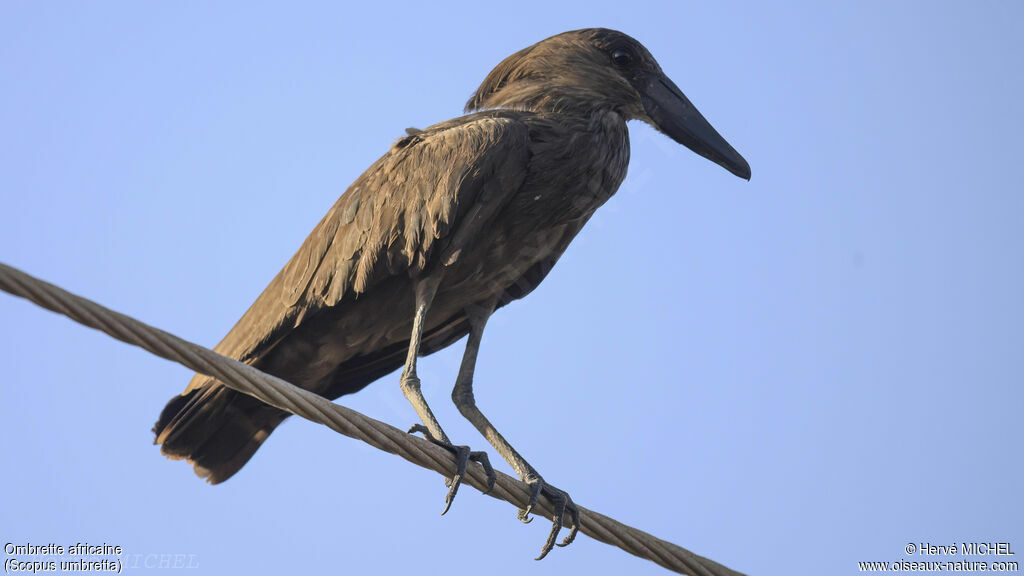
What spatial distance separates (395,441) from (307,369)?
1.78 m

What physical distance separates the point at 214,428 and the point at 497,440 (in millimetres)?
1241

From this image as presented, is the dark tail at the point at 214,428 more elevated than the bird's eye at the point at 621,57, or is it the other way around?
the bird's eye at the point at 621,57

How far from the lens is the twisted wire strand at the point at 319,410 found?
287 cm

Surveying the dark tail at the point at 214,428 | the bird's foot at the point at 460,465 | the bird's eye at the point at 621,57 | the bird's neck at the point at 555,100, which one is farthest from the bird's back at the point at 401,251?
the bird's foot at the point at 460,465

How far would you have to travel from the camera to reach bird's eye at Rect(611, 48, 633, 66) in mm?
5512

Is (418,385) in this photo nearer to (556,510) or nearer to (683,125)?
(556,510)

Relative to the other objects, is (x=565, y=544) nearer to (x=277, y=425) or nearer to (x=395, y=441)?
(x=395, y=441)

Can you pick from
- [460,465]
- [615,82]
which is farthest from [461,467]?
[615,82]

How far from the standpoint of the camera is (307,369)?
17.4ft

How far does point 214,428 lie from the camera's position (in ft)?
16.9

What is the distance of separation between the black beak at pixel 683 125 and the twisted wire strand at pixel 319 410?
1924 millimetres

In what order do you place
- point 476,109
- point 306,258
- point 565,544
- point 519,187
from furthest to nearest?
point 476,109 < point 306,258 < point 519,187 < point 565,544

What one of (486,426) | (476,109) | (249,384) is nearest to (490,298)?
(486,426)

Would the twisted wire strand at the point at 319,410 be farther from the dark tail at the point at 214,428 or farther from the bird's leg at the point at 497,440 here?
the dark tail at the point at 214,428
